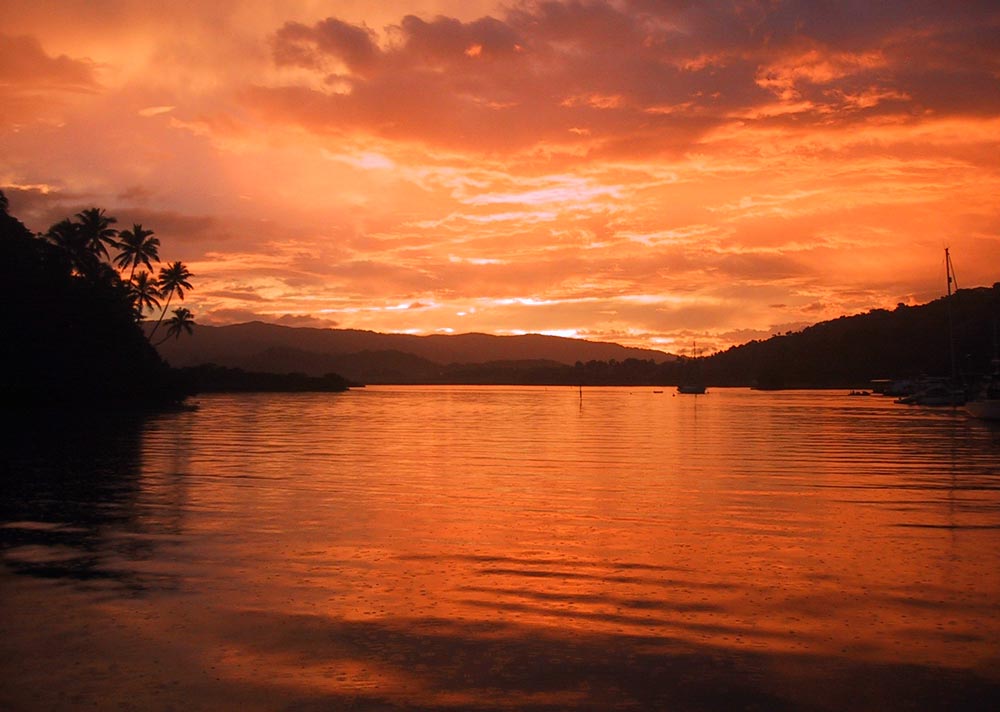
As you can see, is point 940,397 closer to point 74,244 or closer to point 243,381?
point 74,244

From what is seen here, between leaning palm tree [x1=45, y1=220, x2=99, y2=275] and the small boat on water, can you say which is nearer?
leaning palm tree [x1=45, y1=220, x2=99, y2=275]

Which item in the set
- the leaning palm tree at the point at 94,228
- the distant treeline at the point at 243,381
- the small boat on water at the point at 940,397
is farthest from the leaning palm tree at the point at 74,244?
the small boat on water at the point at 940,397

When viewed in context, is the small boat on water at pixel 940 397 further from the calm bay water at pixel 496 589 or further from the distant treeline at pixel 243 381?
the distant treeline at pixel 243 381

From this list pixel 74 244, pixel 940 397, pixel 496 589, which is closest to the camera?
pixel 496 589

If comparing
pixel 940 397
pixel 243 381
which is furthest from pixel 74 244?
pixel 940 397

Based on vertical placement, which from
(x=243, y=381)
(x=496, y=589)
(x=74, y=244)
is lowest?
(x=496, y=589)

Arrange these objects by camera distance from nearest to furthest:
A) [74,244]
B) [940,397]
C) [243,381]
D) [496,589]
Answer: [496,589] → [74,244] → [940,397] → [243,381]

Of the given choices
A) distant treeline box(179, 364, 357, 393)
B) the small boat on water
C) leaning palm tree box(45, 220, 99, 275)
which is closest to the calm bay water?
leaning palm tree box(45, 220, 99, 275)

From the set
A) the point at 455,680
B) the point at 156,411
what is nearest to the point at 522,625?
the point at 455,680

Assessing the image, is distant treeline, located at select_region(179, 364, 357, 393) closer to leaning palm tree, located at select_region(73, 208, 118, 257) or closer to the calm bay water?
leaning palm tree, located at select_region(73, 208, 118, 257)

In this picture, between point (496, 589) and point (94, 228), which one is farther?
point (94, 228)

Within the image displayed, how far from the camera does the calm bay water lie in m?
9.01

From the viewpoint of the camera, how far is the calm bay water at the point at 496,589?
9.01 metres

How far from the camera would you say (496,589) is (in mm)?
13242
